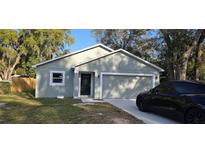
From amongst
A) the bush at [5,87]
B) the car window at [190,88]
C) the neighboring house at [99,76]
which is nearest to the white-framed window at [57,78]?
the neighboring house at [99,76]

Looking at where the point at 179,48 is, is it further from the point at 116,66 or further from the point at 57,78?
the point at 57,78

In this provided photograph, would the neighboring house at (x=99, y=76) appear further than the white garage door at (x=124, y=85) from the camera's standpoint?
No

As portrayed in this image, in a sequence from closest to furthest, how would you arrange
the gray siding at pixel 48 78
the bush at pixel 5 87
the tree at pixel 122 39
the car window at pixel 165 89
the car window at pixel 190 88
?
1. the car window at pixel 190 88
2. the car window at pixel 165 89
3. the gray siding at pixel 48 78
4. the bush at pixel 5 87
5. the tree at pixel 122 39

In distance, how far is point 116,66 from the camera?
18.0 metres

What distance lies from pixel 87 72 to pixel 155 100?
352 inches

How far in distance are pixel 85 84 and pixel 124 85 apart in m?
3.14

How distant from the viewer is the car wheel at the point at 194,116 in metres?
7.40

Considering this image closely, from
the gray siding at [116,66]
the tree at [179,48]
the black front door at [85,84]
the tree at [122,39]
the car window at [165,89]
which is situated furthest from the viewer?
the tree at [122,39]

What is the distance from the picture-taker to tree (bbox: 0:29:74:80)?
29.0m

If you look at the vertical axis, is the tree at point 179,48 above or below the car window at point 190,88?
above

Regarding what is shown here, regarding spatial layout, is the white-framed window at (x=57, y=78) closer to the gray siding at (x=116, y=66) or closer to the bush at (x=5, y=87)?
the gray siding at (x=116, y=66)

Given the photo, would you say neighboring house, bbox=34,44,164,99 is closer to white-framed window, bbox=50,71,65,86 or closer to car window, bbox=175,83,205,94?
white-framed window, bbox=50,71,65,86

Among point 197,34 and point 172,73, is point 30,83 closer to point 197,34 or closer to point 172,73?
point 172,73

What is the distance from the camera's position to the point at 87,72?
715 inches
